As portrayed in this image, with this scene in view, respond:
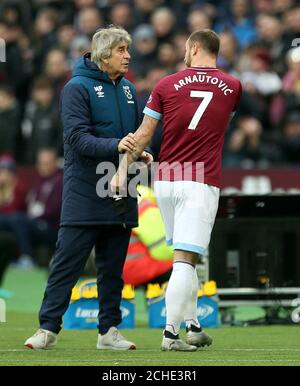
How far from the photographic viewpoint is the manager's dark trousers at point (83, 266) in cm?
978

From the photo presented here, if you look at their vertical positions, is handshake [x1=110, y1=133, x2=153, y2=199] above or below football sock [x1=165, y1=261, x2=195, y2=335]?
above

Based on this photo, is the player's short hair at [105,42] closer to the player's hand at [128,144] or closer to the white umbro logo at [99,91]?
the white umbro logo at [99,91]

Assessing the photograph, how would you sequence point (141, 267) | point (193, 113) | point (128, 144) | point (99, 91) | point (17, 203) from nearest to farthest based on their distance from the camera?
point (128, 144), point (193, 113), point (99, 91), point (141, 267), point (17, 203)

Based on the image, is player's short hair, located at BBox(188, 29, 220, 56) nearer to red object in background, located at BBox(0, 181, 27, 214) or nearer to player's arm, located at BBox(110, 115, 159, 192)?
player's arm, located at BBox(110, 115, 159, 192)

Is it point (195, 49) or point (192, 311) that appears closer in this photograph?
point (195, 49)

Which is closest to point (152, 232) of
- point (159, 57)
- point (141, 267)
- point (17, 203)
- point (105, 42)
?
point (141, 267)

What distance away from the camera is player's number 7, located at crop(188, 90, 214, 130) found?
9.72 meters

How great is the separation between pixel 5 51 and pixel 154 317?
38.6 ft

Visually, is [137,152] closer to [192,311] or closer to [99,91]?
[99,91]

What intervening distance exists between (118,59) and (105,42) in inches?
6.1

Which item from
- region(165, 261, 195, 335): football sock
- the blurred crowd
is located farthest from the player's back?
the blurred crowd

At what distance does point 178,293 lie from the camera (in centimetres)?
966

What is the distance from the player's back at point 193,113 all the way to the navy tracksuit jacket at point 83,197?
36 centimetres

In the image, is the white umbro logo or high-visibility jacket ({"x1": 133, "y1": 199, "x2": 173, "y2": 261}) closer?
the white umbro logo
